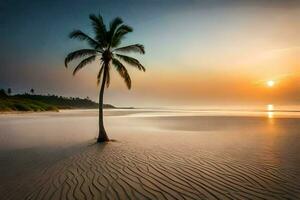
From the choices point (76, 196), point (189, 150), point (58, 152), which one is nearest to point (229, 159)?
point (189, 150)

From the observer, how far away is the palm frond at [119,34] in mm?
18219

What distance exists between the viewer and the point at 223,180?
25.2 feet

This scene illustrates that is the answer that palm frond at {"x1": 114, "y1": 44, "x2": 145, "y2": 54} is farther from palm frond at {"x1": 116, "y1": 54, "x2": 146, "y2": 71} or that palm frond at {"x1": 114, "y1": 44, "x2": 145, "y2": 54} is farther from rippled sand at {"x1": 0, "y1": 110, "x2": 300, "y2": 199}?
rippled sand at {"x1": 0, "y1": 110, "x2": 300, "y2": 199}

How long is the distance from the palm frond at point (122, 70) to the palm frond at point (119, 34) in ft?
3.95

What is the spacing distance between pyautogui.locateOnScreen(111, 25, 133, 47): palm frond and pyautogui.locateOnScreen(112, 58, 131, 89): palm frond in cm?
120

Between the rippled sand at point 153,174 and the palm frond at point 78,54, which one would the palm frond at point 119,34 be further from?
the rippled sand at point 153,174

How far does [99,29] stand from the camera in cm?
1791

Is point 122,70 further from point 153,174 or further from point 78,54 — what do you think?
point 153,174

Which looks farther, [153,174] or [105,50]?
[105,50]

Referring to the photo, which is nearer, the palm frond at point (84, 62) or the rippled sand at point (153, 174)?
the rippled sand at point (153, 174)

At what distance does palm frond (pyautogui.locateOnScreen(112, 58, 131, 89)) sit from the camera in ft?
61.0

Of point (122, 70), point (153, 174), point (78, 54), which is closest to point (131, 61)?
point (122, 70)

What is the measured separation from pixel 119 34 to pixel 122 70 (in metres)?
2.63

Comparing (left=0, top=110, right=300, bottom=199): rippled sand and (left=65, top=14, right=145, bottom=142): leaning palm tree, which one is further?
(left=65, top=14, right=145, bottom=142): leaning palm tree
